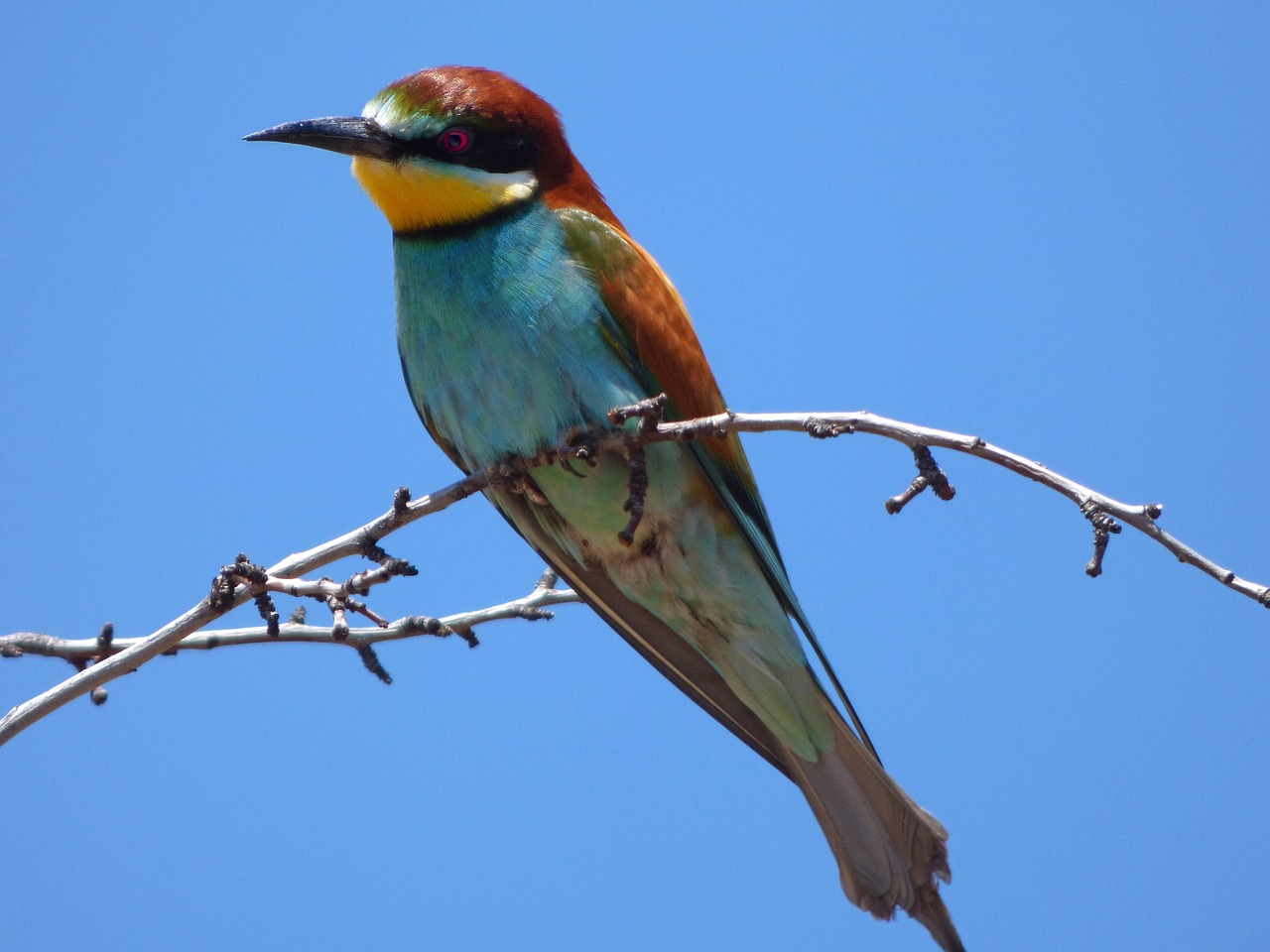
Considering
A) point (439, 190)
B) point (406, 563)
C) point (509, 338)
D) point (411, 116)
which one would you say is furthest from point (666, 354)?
point (406, 563)

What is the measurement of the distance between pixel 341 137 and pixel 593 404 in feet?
2.78

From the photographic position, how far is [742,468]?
2980mm

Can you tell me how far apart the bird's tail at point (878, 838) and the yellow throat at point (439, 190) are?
1.37 metres

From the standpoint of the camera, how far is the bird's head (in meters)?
2.89

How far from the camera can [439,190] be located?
289 centimetres

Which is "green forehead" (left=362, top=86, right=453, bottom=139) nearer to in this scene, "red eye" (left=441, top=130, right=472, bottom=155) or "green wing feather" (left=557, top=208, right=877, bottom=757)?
"red eye" (left=441, top=130, right=472, bottom=155)

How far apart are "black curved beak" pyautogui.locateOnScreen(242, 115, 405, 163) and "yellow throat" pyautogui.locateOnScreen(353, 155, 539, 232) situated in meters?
0.03

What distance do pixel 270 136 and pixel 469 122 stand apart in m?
0.44

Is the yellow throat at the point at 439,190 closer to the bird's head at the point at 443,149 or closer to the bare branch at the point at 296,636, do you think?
the bird's head at the point at 443,149

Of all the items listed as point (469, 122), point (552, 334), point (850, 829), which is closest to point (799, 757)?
point (850, 829)

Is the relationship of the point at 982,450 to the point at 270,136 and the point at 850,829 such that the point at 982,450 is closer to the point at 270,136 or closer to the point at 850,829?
the point at 850,829

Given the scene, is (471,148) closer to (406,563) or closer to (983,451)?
(406,563)

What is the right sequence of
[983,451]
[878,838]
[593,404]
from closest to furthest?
[983,451] < [593,404] < [878,838]

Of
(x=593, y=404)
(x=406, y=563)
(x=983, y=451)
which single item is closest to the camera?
(x=983, y=451)
